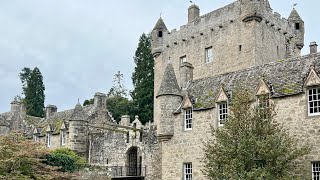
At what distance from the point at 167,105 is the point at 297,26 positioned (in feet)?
59.1

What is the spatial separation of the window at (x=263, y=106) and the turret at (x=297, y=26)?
18862mm

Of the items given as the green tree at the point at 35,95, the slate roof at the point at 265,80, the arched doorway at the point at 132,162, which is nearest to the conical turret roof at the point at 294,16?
the slate roof at the point at 265,80

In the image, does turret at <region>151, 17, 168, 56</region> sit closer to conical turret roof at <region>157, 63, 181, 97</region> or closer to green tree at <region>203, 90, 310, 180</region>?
conical turret roof at <region>157, 63, 181, 97</region>

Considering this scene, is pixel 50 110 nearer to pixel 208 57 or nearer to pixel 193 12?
A: pixel 193 12

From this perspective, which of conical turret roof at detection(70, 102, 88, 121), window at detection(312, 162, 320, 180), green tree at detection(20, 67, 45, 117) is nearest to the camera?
window at detection(312, 162, 320, 180)

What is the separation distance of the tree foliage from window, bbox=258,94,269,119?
33.8 ft

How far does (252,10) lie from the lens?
3362 centimetres

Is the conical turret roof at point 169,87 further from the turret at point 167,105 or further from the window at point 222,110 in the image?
the window at point 222,110

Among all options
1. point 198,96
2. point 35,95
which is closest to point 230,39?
point 198,96

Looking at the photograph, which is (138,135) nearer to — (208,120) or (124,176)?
(124,176)

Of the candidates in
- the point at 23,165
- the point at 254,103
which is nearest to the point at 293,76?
the point at 254,103

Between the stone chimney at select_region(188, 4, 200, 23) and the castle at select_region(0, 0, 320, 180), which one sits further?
the stone chimney at select_region(188, 4, 200, 23)

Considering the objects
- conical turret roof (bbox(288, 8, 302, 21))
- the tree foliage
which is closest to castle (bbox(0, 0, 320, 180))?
conical turret roof (bbox(288, 8, 302, 21))

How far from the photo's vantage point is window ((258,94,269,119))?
1902 cm
